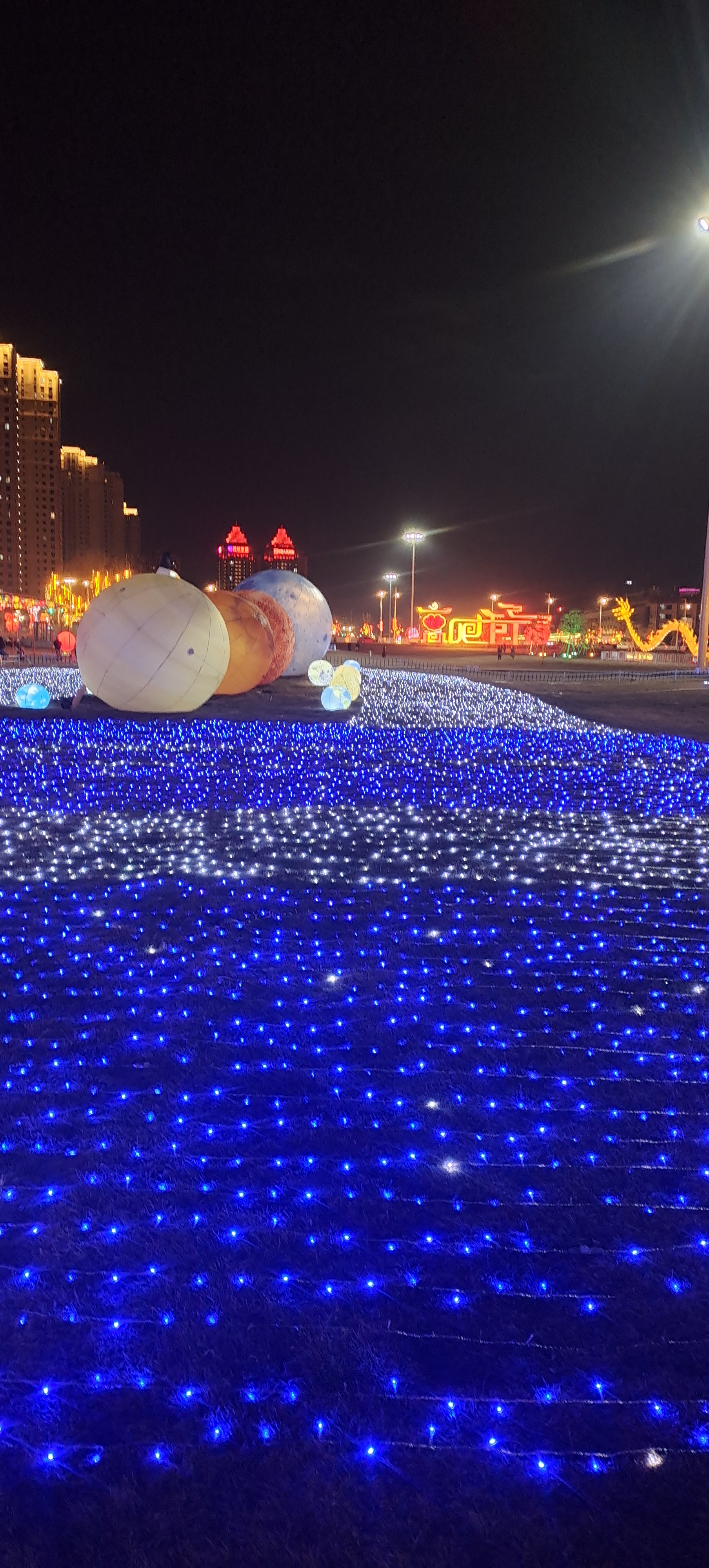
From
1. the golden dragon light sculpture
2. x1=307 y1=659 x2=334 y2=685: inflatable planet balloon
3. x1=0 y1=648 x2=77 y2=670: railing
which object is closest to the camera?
x1=307 y1=659 x2=334 y2=685: inflatable planet balloon

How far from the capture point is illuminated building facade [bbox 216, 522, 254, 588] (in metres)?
108

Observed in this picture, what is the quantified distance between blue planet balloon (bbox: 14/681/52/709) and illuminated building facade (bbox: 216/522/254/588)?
75671mm

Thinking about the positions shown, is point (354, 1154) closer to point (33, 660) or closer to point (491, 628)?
point (33, 660)

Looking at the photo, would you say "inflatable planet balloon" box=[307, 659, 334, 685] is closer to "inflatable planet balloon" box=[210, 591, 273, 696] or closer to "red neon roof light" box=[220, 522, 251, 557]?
"inflatable planet balloon" box=[210, 591, 273, 696]

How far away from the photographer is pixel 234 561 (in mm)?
151000

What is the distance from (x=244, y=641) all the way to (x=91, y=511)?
13551cm

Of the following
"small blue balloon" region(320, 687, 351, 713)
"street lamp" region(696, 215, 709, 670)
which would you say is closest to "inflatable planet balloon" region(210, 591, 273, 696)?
"small blue balloon" region(320, 687, 351, 713)

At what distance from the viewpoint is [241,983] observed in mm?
4738

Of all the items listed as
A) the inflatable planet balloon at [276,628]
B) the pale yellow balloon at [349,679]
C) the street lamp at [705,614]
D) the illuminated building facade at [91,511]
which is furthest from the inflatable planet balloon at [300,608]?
the illuminated building facade at [91,511]

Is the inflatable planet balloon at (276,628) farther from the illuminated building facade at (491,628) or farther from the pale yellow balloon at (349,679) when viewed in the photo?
the illuminated building facade at (491,628)

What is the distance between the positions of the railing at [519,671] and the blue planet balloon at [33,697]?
1349 cm

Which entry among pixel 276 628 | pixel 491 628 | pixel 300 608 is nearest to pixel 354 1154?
pixel 276 628

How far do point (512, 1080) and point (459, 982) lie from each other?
1.04 m

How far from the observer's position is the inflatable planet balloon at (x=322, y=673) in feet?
72.7
